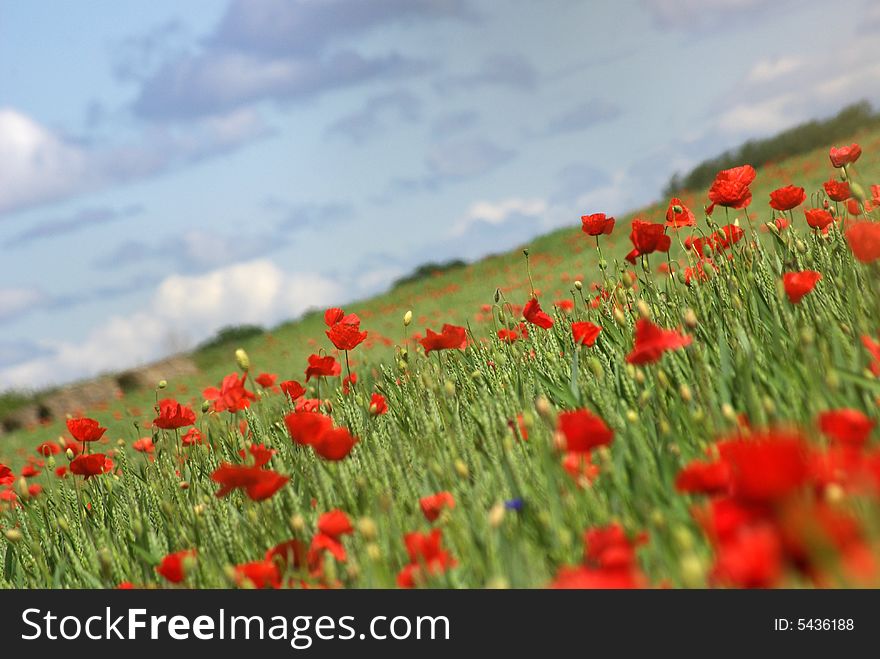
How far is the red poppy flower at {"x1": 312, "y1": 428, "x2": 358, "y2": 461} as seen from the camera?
237 centimetres

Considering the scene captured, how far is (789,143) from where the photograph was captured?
2505 cm

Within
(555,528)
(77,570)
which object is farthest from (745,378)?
(77,570)

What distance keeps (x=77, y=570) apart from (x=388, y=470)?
1.18 metres

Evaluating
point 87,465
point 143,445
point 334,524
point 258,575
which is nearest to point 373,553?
point 334,524

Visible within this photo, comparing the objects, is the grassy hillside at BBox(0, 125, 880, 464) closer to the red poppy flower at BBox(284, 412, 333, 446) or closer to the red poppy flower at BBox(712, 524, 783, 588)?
the red poppy flower at BBox(284, 412, 333, 446)

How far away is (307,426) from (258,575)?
432 millimetres

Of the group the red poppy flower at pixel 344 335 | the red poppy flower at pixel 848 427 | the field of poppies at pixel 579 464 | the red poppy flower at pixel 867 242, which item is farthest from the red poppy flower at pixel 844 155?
the red poppy flower at pixel 848 427

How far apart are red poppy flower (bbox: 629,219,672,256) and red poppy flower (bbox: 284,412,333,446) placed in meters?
1.48

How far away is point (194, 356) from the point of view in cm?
2025

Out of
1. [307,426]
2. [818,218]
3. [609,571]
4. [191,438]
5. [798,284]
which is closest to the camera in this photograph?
[609,571]

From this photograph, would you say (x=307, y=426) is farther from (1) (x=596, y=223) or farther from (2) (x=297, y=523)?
(1) (x=596, y=223)

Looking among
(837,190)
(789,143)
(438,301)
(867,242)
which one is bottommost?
(867,242)

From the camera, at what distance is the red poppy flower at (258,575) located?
207 cm
